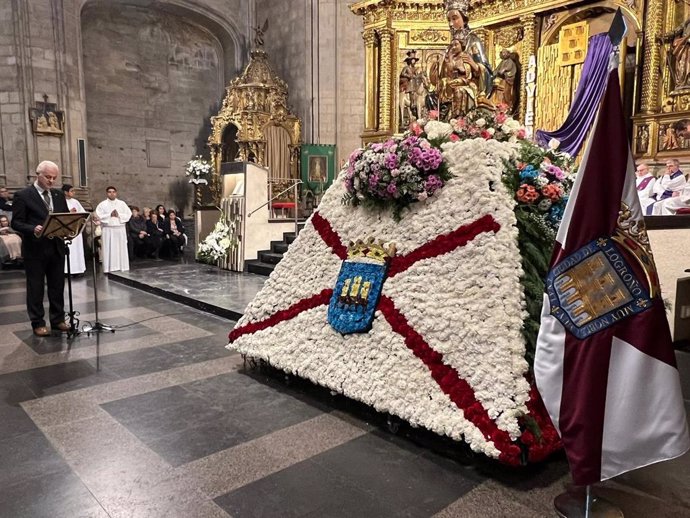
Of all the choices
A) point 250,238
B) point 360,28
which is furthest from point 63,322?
point 360,28

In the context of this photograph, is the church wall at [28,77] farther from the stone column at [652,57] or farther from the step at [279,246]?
the stone column at [652,57]

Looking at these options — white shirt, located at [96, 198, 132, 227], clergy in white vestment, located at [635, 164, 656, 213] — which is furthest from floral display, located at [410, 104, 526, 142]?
white shirt, located at [96, 198, 132, 227]

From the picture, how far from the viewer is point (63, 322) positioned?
5.21m

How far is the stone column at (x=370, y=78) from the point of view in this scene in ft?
39.2

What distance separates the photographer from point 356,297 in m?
3.30

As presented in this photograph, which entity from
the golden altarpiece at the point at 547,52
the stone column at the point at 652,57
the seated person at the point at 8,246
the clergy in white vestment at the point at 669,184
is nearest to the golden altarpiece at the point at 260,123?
the golden altarpiece at the point at 547,52

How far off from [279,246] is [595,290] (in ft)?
24.6

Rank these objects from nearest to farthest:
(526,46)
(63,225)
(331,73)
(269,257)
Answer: (63,225) < (269,257) < (526,46) < (331,73)

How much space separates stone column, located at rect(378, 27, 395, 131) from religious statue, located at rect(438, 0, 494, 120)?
21.0ft

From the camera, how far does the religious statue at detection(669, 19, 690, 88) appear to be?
8.00 metres

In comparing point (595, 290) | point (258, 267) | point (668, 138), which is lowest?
point (258, 267)

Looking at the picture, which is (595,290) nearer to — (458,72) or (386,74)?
(458,72)

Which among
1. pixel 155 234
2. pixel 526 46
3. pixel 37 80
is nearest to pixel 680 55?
pixel 526 46

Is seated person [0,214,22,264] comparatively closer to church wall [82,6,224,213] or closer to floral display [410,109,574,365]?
church wall [82,6,224,213]
